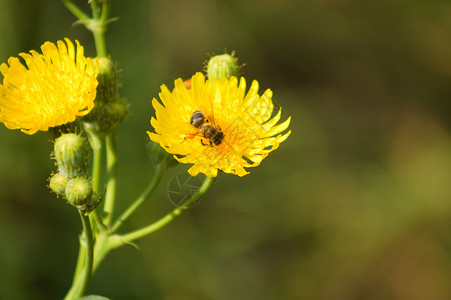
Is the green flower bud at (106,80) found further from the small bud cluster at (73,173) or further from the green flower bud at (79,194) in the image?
the green flower bud at (79,194)

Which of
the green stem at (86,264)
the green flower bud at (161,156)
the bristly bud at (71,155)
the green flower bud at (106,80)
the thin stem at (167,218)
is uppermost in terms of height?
the green flower bud at (106,80)

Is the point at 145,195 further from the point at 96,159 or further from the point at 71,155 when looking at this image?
the point at 71,155

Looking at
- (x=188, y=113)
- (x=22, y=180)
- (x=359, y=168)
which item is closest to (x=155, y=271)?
(x=22, y=180)

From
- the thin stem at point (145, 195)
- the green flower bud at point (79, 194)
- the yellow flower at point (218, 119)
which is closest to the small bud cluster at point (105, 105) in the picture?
the yellow flower at point (218, 119)

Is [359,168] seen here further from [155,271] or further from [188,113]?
[188,113]

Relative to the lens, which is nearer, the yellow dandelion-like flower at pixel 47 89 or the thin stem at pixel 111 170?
the yellow dandelion-like flower at pixel 47 89

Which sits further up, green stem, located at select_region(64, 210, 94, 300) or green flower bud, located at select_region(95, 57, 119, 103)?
green flower bud, located at select_region(95, 57, 119, 103)

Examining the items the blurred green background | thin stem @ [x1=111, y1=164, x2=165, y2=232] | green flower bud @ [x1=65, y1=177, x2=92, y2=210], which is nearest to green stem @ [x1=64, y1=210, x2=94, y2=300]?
green flower bud @ [x1=65, y1=177, x2=92, y2=210]

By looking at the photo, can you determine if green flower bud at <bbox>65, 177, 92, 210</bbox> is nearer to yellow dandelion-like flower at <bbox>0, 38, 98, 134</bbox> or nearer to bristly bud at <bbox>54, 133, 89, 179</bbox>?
bristly bud at <bbox>54, 133, 89, 179</bbox>
